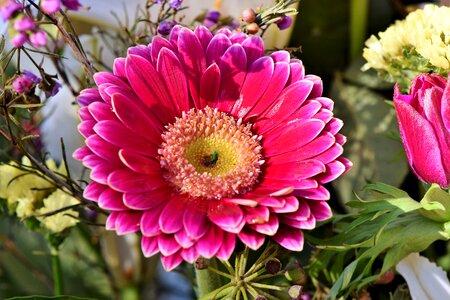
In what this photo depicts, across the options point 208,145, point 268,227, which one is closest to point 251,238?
point 268,227

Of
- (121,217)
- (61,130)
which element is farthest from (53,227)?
(61,130)

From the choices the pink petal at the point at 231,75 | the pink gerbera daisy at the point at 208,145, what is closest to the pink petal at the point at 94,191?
the pink gerbera daisy at the point at 208,145

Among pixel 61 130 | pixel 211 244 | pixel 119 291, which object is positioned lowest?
pixel 119 291

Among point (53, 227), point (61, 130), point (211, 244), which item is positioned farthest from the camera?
point (61, 130)

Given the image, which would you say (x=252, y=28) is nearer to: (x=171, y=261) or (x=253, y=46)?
(x=253, y=46)

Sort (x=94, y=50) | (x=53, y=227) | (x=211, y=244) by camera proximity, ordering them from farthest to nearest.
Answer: (x=94, y=50), (x=53, y=227), (x=211, y=244)

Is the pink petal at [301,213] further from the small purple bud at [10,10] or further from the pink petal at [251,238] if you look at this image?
the small purple bud at [10,10]

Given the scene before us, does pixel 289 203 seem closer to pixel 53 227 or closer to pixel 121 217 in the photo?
pixel 121 217
